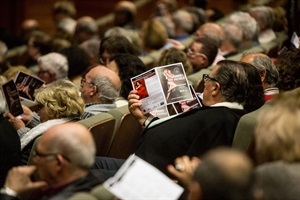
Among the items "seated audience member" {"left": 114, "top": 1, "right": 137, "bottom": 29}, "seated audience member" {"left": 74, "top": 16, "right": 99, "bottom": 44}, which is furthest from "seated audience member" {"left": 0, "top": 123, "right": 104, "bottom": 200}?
"seated audience member" {"left": 114, "top": 1, "right": 137, "bottom": 29}

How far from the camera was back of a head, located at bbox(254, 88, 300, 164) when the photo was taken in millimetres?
2221

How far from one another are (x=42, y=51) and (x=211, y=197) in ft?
14.2

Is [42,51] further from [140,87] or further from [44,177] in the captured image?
[44,177]

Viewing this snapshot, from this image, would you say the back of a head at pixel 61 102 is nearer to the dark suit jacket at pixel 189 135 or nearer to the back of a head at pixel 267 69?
the dark suit jacket at pixel 189 135

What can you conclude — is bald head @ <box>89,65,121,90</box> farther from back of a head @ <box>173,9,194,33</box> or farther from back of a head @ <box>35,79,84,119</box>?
back of a head @ <box>173,9,194,33</box>

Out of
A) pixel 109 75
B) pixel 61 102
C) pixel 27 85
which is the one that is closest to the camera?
pixel 61 102

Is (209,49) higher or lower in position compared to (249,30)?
higher

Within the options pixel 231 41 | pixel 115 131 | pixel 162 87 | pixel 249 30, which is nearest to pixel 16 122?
pixel 115 131

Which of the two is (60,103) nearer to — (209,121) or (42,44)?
(209,121)

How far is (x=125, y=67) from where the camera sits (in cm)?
416

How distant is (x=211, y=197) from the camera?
6.48ft

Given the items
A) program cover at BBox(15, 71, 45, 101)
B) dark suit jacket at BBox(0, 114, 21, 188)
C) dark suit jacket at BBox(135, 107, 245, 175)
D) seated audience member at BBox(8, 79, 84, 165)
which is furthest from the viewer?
program cover at BBox(15, 71, 45, 101)

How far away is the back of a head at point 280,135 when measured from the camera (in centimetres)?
222

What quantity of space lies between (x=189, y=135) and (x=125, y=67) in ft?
4.06
